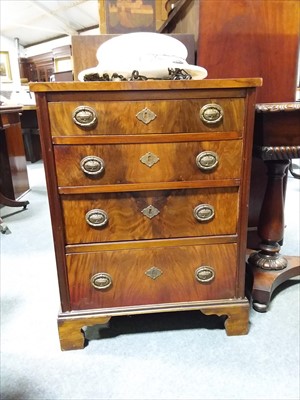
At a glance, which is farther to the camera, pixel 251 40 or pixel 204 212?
pixel 251 40

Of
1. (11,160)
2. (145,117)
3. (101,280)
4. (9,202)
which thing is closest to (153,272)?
(101,280)

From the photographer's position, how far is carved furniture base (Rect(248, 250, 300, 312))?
1.13m

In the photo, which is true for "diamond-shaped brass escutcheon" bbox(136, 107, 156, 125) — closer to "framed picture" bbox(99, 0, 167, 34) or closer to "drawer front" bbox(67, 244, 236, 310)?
"drawer front" bbox(67, 244, 236, 310)

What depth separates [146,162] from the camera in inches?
33.6

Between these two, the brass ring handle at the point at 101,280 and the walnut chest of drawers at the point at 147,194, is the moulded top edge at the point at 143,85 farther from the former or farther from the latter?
the brass ring handle at the point at 101,280

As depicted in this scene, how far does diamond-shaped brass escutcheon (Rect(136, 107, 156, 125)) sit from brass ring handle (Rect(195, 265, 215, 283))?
1.56ft

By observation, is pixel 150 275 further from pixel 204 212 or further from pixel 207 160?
pixel 207 160

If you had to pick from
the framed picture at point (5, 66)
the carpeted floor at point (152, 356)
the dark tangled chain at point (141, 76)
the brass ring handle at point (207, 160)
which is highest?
the framed picture at point (5, 66)

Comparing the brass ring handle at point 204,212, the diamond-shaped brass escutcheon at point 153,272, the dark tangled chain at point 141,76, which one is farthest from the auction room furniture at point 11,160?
the brass ring handle at point 204,212

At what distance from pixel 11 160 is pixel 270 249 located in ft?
6.80

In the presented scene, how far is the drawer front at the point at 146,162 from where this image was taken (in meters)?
0.83

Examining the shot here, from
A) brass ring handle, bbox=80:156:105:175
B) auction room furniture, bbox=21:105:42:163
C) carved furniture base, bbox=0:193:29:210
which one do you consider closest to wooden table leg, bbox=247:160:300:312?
brass ring handle, bbox=80:156:105:175

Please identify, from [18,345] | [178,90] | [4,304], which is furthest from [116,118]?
[4,304]

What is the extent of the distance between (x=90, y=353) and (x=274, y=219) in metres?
0.79
